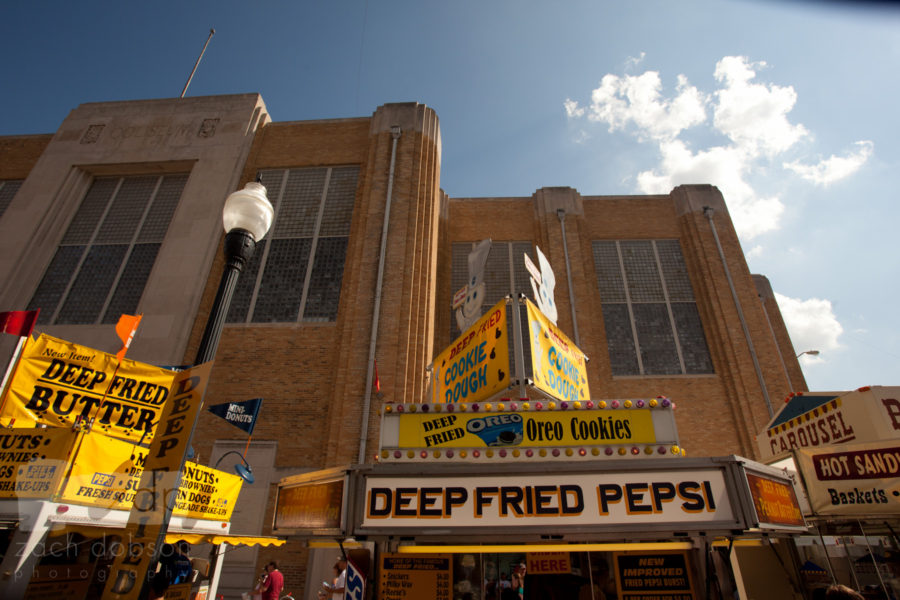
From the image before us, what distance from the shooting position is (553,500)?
3697mm

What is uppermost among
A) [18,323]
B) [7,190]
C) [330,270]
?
[7,190]

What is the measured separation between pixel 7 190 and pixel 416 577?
28.1 metres

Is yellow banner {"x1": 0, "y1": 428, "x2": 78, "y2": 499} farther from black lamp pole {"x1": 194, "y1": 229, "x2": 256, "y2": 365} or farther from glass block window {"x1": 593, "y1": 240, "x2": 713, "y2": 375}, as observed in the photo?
glass block window {"x1": 593, "y1": 240, "x2": 713, "y2": 375}

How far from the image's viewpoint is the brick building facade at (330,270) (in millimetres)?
15414

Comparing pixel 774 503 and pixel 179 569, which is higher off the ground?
pixel 774 503

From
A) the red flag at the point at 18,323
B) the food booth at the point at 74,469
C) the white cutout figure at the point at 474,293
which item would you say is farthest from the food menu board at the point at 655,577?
the red flag at the point at 18,323

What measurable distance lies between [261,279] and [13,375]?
10.7 metres

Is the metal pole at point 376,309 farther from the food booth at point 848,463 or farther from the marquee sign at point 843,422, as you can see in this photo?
the marquee sign at point 843,422

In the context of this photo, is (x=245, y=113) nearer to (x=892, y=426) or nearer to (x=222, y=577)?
(x=222, y=577)

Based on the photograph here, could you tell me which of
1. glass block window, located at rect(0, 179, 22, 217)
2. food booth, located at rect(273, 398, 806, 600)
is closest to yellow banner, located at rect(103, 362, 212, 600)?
food booth, located at rect(273, 398, 806, 600)

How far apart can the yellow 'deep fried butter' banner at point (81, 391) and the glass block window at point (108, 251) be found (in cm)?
1080

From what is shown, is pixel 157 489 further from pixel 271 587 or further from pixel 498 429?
pixel 271 587

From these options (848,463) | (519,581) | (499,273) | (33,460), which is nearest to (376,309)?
(499,273)

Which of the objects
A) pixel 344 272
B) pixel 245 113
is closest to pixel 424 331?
pixel 344 272
